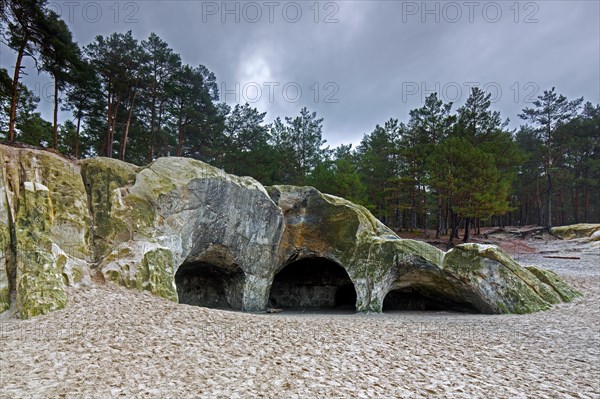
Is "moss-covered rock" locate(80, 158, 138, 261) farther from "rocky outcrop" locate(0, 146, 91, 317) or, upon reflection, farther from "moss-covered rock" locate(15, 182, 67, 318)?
"moss-covered rock" locate(15, 182, 67, 318)

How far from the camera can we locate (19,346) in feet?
17.0

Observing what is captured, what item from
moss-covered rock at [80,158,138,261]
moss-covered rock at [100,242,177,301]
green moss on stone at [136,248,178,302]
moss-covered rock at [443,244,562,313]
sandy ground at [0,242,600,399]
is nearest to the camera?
sandy ground at [0,242,600,399]

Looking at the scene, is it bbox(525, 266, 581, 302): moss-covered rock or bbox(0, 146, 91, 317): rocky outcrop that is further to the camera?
bbox(525, 266, 581, 302): moss-covered rock

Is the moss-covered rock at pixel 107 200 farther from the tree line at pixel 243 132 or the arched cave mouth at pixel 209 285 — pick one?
the tree line at pixel 243 132

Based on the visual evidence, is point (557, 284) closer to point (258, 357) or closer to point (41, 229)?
point (258, 357)

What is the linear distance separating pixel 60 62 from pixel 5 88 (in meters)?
3.52

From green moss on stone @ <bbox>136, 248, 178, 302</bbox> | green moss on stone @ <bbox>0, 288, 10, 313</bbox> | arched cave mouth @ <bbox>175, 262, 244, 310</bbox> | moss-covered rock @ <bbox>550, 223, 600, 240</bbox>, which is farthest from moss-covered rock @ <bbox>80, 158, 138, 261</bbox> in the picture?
moss-covered rock @ <bbox>550, 223, 600, 240</bbox>

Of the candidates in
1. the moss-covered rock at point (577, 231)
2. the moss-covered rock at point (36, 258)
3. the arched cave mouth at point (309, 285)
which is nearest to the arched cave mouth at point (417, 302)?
the arched cave mouth at point (309, 285)

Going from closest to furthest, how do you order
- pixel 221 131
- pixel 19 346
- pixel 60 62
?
pixel 19 346 → pixel 60 62 → pixel 221 131

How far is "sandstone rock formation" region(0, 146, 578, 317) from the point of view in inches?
323

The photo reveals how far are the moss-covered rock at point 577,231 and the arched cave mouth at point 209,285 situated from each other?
3639cm

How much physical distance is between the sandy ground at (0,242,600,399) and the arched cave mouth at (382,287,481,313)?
5760mm

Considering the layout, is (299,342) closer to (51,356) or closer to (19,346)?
(51,356)

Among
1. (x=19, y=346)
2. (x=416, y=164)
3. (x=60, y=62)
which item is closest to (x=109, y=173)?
(x=19, y=346)
